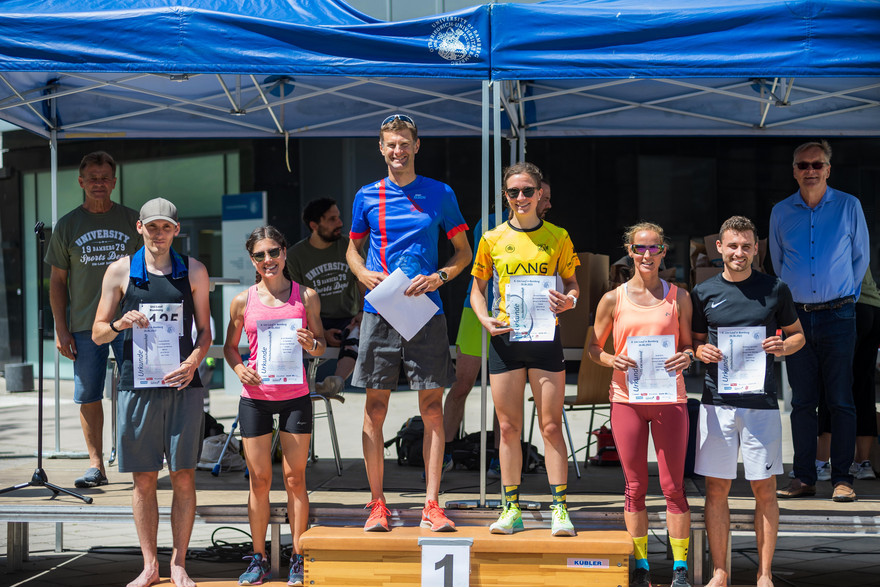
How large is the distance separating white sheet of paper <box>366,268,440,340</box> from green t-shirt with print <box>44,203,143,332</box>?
201 cm

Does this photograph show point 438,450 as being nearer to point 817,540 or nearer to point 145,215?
point 145,215

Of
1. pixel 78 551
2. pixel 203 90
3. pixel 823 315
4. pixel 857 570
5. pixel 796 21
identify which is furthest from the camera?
pixel 203 90

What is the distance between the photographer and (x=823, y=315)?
4.90 meters

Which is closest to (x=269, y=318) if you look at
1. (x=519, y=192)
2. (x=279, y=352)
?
(x=279, y=352)

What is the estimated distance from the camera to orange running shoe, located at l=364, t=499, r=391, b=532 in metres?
4.36

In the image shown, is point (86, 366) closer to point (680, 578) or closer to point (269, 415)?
point (269, 415)

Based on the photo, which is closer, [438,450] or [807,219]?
[438,450]

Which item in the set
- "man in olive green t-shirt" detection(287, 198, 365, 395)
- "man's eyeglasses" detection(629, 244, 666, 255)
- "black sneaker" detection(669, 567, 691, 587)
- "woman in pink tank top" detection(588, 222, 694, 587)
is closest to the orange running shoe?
"woman in pink tank top" detection(588, 222, 694, 587)

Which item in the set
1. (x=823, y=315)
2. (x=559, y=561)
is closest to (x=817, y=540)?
(x=823, y=315)

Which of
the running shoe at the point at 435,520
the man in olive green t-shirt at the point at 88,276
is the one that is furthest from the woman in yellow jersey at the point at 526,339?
the man in olive green t-shirt at the point at 88,276

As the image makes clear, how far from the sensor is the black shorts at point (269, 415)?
4.39 metres

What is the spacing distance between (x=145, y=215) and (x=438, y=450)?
1.76 meters

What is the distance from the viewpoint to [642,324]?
4.29 m

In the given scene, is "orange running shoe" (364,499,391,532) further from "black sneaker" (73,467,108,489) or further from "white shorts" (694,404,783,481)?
"black sneaker" (73,467,108,489)
